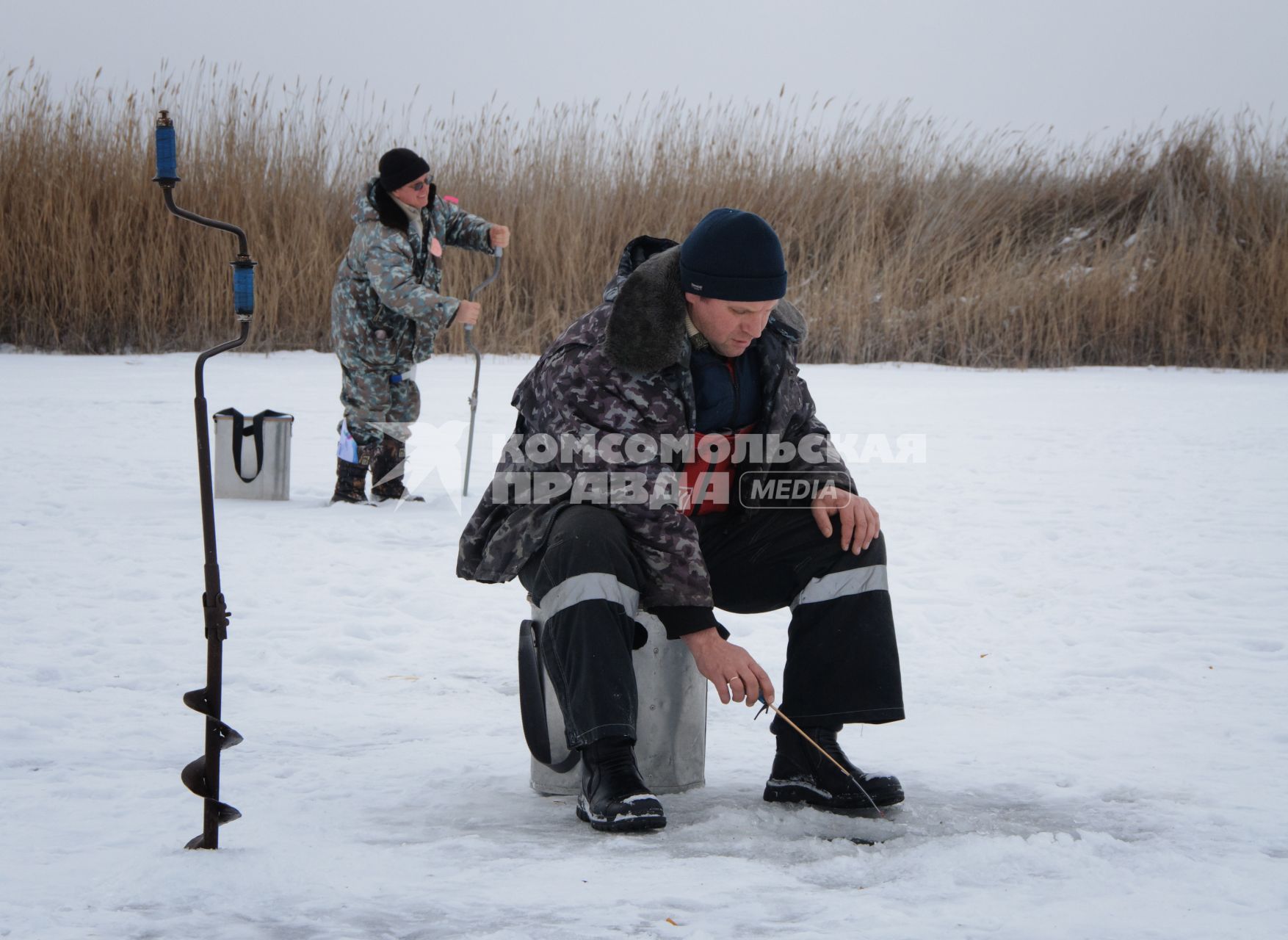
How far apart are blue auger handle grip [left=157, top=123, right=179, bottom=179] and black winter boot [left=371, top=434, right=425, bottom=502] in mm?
2836

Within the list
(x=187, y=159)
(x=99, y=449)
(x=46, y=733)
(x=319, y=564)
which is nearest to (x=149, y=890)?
(x=46, y=733)

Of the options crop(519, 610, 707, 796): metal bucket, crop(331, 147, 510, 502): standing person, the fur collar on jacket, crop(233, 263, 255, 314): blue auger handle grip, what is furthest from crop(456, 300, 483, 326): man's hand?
crop(233, 263, 255, 314): blue auger handle grip

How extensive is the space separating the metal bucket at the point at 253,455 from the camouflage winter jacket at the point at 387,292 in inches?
14.4

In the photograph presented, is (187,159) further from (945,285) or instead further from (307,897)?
(307,897)

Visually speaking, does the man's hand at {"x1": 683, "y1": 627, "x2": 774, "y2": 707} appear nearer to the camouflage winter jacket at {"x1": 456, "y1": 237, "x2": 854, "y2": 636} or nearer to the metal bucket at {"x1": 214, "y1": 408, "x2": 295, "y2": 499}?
the camouflage winter jacket at {"x1": 456, "y1": 237, "x2": 854, "y2": 636}

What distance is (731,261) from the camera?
1.95 metres

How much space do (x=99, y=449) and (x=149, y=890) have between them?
13.4ft

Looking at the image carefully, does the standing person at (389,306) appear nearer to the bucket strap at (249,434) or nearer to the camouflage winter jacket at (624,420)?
the bucket strap at (249,434)

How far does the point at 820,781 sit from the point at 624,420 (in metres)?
0.63

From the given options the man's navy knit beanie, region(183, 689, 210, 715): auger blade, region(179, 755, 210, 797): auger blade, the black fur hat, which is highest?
the black fur hat

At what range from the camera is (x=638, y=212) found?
930cm

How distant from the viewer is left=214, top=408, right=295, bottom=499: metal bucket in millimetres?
4422

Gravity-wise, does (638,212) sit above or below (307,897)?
above

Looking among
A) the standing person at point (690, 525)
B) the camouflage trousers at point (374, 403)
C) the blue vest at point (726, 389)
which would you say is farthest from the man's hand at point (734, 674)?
the camouflage trousers at point (374, 403)
